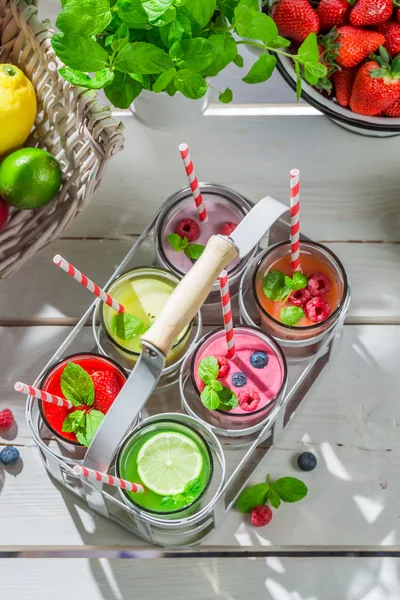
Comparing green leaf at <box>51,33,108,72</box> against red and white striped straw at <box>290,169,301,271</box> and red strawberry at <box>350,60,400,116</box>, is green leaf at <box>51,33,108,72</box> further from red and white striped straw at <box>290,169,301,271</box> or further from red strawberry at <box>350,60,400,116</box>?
red strawberry at <box>350,60,400,116</box>

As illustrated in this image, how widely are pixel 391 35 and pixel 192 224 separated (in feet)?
1.43

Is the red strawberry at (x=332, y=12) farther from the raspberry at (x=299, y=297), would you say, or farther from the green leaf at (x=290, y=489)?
the green leaf at (x=290, y=489)

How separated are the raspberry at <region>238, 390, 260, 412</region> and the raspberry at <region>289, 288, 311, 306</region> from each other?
150mm

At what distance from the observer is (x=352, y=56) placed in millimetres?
1349

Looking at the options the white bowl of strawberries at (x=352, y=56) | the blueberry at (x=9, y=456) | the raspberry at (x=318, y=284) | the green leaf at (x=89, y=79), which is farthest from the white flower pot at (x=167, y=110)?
the blueberry at (x=9, y=456)

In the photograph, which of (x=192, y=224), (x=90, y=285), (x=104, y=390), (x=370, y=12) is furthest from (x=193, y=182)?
(x=370, y=12)

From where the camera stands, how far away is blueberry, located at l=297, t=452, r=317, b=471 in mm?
1246

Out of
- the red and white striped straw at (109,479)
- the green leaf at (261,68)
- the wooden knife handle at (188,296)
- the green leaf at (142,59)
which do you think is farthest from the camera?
the green leaf at (261,68)

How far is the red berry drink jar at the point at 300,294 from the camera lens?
1.23 meters

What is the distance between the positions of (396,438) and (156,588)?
411 millimetres

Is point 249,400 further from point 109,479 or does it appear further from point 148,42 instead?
point 148,42

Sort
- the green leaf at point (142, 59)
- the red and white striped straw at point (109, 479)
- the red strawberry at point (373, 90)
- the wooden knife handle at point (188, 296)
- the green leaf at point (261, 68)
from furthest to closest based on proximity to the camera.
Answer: the red strawberry at point (373, 90) < the green leaf at point (261, 68) < the green leaf at point (142, 59) < the red and white striped straw at point (109, 479) < the wooden knife handle at point (188, 296)

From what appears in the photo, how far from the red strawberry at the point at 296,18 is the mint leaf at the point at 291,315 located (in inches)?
17.4

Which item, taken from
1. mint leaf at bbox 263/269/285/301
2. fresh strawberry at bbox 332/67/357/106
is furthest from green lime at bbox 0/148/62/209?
fresh strawberry at bbox 332/67/357/106
